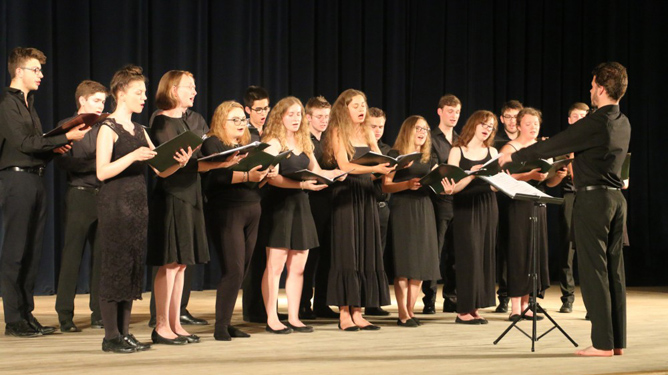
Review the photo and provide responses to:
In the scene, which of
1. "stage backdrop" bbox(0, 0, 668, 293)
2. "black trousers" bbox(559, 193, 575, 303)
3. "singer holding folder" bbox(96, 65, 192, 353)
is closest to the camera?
"singer holding folder" bbox(96, 65, 192, 353)

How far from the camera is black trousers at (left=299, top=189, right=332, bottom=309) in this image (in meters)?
5.88

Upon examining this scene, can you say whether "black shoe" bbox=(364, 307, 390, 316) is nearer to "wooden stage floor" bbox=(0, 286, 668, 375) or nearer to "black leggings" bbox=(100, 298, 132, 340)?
"wooden stage floor" bbox=(0, 286, 668, 375)

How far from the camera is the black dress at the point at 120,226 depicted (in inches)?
169

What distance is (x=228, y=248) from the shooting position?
15.9 ft

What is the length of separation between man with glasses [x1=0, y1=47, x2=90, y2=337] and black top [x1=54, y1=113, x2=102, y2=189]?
27 cm

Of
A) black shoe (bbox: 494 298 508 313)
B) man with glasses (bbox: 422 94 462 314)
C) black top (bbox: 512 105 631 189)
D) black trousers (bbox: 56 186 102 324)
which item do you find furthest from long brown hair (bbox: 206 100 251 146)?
black shoe (bbox: 494 298 508 313)

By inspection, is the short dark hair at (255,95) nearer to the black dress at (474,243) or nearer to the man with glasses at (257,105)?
the man with glasses at (257,105)

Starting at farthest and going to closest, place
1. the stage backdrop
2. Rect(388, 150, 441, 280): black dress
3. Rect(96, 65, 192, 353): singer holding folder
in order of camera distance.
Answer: the stage backdrop → Rect(388, 150, 441, 280): black dress → Rect(96, 65, 192, 353): singer holding folder

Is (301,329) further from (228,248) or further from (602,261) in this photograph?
(602,261)

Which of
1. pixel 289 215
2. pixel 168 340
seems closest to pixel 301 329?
pixel 289 215

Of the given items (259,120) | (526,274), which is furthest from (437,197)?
(259,120)

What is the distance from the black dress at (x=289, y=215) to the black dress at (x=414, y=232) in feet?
2.22

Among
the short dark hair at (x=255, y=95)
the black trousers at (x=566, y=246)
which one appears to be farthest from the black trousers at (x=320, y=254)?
the black trousers at (x=566, y=246)

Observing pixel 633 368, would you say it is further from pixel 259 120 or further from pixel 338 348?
pixel 259 120
